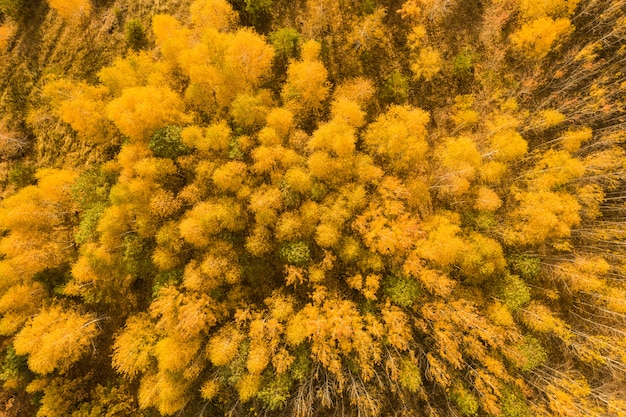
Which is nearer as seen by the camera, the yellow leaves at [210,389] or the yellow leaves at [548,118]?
the yellow leaves at [210,389]

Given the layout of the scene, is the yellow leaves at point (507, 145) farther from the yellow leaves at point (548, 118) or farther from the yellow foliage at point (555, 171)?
the yellow leaves at point (548, 118)

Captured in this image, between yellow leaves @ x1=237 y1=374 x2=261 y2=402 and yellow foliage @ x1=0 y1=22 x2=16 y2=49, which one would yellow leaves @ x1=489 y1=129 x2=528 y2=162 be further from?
yellow foliage @ x1=0 y1=22 x2=16 y2=49

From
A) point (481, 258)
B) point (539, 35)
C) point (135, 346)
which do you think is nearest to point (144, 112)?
point (135, 346)

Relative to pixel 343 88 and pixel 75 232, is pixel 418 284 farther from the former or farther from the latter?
pixel 75 232

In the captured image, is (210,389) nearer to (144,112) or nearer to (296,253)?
(296,253)

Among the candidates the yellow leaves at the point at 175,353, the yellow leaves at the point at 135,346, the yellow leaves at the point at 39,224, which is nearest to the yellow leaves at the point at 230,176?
the yellow leaves at the point at 175,353

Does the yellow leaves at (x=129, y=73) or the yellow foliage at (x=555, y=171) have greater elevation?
the yellow leaves at (x=129, y=73)
